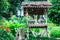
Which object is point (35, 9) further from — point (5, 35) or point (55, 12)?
point (55, 12)

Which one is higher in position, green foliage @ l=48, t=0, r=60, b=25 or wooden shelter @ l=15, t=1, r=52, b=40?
wooden shelter @ l=15, t=1, r=52, b=40

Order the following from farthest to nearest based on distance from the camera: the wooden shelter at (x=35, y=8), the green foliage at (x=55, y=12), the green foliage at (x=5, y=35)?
1. the green foliage at (x=55, y=12)
2. the wooden shelter at (x=35, y=8)
3. the green foliage at (x=5, y=35)

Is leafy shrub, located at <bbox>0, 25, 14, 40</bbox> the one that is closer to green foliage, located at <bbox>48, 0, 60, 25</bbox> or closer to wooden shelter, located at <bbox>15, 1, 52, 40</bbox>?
wooden shelter, located at <bbox>15, 1, 52, 40</bbox>

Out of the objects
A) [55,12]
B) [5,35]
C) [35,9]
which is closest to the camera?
[5,35]

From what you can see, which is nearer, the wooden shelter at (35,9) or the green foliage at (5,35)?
the green foliage at (5,35)

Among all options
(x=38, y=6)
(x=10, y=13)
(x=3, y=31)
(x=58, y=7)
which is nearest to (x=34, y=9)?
(x=38, y=6)

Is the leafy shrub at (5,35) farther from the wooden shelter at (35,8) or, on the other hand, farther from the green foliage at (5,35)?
the wooden shelter at (35,8)

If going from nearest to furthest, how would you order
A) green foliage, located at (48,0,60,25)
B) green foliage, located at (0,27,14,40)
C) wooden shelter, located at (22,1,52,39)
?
1. green foliage, located at (0,27,14,40)
2. wooden shelter, located at (22,1,52,39)
3. green foliage, located at (48,0,60,25)

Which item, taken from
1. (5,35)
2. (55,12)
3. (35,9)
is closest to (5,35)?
(5,35)


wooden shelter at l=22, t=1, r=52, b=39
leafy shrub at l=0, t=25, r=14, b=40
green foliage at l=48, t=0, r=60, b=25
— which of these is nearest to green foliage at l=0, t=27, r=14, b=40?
leafy shrub at l=0, t=25, r=14, b=40

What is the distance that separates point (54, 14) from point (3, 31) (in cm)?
1142

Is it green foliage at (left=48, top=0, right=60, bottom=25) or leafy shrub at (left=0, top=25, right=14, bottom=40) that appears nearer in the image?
leafy shrub at (left=0, top=25, right=14, bottom=40)

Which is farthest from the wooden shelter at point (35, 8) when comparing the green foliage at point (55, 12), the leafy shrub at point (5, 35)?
the green foliage at point (55, 12)

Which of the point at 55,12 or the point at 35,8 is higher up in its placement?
the point at 35,8
